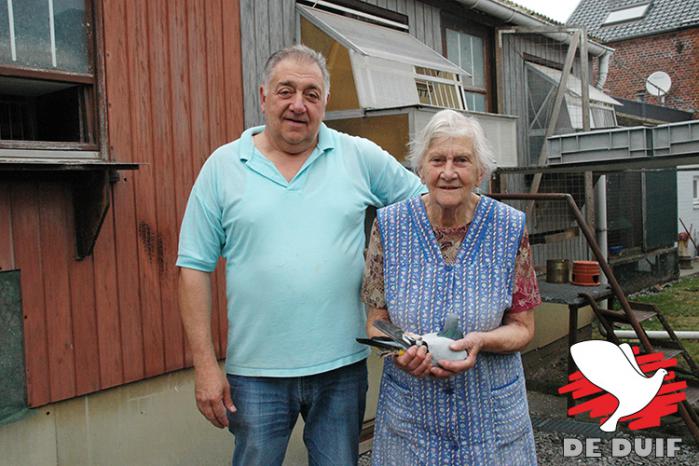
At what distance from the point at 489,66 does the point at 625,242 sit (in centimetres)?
562

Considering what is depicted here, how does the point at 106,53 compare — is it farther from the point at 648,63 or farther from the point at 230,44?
the point at 648,63

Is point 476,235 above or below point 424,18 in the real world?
below

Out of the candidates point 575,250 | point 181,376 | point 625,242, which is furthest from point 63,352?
point 625,242

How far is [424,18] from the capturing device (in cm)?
594

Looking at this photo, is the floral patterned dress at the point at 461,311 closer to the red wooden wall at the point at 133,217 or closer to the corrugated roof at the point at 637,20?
the red wooden wall at the point at 133,217

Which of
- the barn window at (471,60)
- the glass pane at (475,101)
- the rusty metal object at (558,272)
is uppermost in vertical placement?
the barn window at (471,60)

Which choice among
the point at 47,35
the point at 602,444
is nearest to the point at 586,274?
the point at 602,444

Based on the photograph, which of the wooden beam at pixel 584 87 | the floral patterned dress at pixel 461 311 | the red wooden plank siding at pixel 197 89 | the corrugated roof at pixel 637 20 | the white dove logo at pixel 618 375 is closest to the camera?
the floral patterned dress at pixel 461 311

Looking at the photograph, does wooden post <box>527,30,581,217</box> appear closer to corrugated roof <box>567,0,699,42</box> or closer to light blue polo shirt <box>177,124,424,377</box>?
light blue polo shirt <box>177,124,424,377</box>

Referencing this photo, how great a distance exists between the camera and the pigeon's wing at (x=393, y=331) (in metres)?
1.87

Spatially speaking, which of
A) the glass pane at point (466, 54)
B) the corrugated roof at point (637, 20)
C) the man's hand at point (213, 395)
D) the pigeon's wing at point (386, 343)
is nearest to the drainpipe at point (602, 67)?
the glass pane at point (466, 54)

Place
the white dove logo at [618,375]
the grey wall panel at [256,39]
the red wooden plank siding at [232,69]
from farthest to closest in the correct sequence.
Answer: the white dove logo at [618,375]
the grey wall panel at [256,39]
the red wooden plank siding at [232,69]

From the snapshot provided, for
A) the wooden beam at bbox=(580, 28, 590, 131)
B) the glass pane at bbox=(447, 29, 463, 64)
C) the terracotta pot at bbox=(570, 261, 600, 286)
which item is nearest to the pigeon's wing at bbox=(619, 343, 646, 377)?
the terracotta pot at bbox=(570, 261, 600, 286)

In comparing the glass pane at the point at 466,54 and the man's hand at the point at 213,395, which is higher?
the glass pane at the point at 466,54
